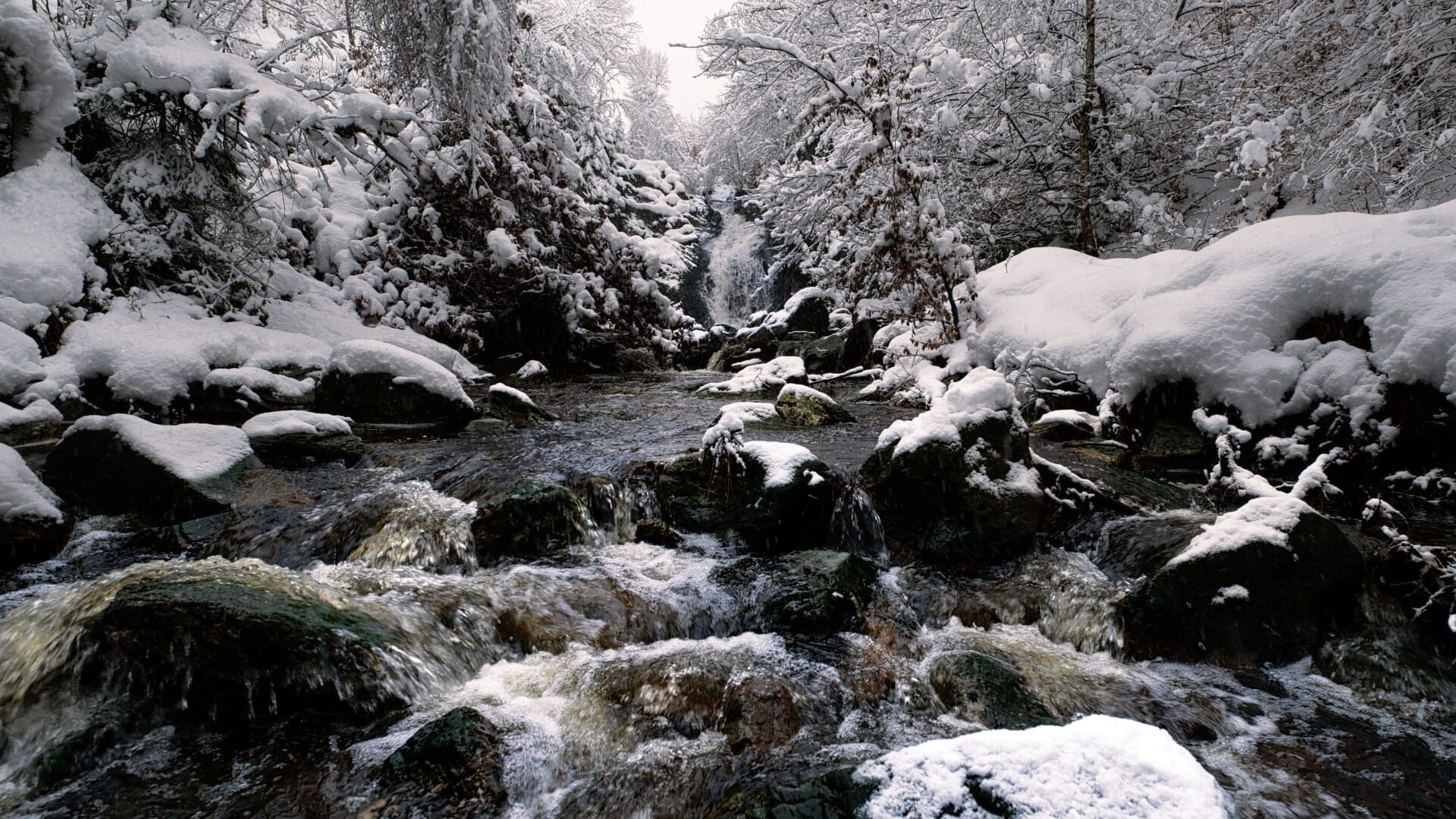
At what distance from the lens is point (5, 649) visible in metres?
2.93

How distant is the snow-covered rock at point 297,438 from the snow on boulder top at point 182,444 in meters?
0.53

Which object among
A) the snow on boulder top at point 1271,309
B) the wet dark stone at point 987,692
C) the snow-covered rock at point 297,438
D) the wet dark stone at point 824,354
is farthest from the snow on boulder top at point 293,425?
the wet dark stone at point 824,354

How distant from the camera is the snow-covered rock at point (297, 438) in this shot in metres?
6.18

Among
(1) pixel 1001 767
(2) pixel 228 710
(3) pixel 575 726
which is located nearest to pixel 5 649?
(2) pixel 228 710

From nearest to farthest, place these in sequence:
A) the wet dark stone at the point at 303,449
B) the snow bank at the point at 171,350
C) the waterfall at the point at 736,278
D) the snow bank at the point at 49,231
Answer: the wet dark stone at the point at 303,449
the snow bank at the point at 171,350
the snow bank at the point at 49,231
the waterfall at the point at 736,278

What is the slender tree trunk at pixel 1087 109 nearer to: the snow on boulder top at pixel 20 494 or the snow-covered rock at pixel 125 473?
the snow-covered rock at pixel 125 473

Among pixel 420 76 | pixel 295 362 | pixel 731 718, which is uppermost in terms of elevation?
pixel 420 76

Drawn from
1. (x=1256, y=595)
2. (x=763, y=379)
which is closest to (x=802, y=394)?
(x=763, y=379)

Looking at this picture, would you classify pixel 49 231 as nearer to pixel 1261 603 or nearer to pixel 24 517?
pixel 24 517

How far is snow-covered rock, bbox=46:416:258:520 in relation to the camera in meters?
4.76

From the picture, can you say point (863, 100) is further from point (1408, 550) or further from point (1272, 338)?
point (1408, 550)

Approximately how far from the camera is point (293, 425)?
20.7 ft

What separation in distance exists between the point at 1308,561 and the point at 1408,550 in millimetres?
493

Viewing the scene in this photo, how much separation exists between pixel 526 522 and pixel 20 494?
119 inches
